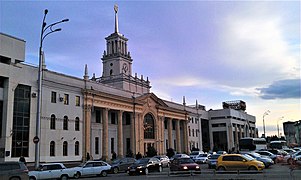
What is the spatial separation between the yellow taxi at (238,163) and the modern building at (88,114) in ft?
78.6

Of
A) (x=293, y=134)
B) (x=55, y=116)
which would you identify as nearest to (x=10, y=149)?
(x=55, y=116)

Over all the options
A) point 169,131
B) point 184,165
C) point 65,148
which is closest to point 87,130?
point 65,148

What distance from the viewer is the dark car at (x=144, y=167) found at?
29.8m

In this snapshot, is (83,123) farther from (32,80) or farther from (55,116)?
(32,80)

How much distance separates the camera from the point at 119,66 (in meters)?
74.7

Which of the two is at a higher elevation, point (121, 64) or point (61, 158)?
point (121, 64)

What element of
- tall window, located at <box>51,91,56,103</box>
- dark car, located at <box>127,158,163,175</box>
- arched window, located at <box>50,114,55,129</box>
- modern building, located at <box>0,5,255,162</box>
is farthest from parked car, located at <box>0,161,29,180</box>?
tall window, located at <box>51,91,56,103</box>

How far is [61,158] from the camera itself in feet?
147

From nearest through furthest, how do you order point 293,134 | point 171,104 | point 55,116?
point 55,116
point 171,104
point 293,134

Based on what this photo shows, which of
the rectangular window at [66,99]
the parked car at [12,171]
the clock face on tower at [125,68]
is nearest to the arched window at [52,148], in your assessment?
the rectangular window at [66,99]

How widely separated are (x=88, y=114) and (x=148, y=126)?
20440 millimetres

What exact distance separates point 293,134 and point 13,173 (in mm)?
125003

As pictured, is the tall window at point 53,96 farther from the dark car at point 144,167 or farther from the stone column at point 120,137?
the dark car at point 144,167

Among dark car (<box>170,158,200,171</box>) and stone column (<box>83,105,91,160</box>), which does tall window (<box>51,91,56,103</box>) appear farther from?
dark car (<box>170,158,200,171</box>)
